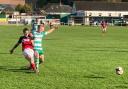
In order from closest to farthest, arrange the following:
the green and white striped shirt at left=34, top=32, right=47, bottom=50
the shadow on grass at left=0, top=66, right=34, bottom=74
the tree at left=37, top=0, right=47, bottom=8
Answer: the green and white striped shirt at left=34, top=32, right=47, bottom=50 < the shadow on grass at left=0, top=66, right=34, bottom=74 < the tree at left=37, top=0, right=47, bottom=8

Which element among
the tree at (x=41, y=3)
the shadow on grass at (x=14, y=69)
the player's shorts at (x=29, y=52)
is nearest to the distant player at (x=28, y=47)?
the player's shorts at (x=29, y=52)

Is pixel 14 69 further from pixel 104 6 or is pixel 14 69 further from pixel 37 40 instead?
pixel 104 6

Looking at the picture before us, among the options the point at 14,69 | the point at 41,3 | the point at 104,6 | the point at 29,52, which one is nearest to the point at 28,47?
the point at 29,52

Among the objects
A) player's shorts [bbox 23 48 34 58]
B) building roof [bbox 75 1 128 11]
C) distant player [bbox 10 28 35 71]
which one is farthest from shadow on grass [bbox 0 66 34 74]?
building roof [bbox 75 1 128 11]

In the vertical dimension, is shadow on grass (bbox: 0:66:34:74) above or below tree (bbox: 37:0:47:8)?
above

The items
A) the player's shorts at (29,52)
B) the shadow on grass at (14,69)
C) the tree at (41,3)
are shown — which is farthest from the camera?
the tree at (41,3)

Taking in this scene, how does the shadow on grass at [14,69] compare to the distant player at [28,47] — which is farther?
the shadow on grass at [14,69]

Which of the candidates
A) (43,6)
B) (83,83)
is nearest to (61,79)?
(83,83)

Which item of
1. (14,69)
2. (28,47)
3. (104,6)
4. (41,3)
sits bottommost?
(41,3)

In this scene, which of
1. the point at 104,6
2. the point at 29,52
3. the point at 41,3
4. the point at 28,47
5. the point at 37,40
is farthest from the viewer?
the point at 41,3

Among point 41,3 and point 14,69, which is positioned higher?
point 14,69

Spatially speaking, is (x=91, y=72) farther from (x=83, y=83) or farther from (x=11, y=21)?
(x=11, y=21)

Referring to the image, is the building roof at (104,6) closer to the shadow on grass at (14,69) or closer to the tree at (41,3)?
the tree at (41,3)

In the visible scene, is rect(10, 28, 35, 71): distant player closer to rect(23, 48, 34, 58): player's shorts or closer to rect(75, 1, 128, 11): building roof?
rect(23, 48, 34, 58): player's shorts
